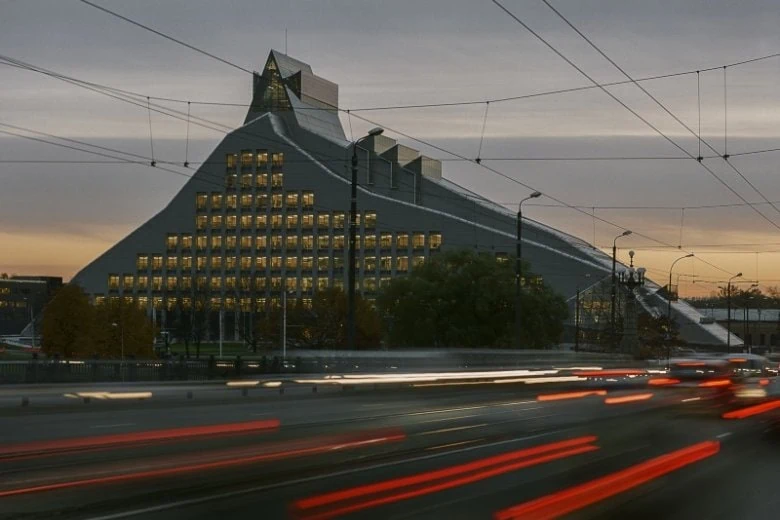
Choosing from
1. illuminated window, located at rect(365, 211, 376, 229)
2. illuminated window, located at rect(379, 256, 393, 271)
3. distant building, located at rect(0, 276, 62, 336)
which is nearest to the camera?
illuminated window, located at rect(365, 211, 376, 229)

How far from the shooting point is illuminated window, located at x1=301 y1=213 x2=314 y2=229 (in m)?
132

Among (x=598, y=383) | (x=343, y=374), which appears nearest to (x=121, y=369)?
(x=343, y=374)

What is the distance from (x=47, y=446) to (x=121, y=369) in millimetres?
21342

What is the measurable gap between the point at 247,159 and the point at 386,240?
1903 cm

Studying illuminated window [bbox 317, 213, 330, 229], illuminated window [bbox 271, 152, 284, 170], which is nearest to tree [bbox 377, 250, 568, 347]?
illuminated window [bbox 317, 213, 330, 229]

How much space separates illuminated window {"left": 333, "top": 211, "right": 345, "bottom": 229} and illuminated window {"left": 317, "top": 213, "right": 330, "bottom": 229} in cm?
87

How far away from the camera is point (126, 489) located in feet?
42.8

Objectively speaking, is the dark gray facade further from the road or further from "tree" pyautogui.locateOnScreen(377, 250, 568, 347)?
the road

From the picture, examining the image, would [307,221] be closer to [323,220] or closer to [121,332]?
[323,220]

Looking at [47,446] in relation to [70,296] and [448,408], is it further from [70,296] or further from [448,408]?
[70,296]

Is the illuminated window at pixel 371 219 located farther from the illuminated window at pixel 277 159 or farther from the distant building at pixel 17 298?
the distant building at pixel 17 298

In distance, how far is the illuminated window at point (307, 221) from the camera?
132000mm

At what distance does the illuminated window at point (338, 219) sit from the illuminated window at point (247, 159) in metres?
11.9

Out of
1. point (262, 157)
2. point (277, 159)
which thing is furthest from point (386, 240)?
point (262, 157)
